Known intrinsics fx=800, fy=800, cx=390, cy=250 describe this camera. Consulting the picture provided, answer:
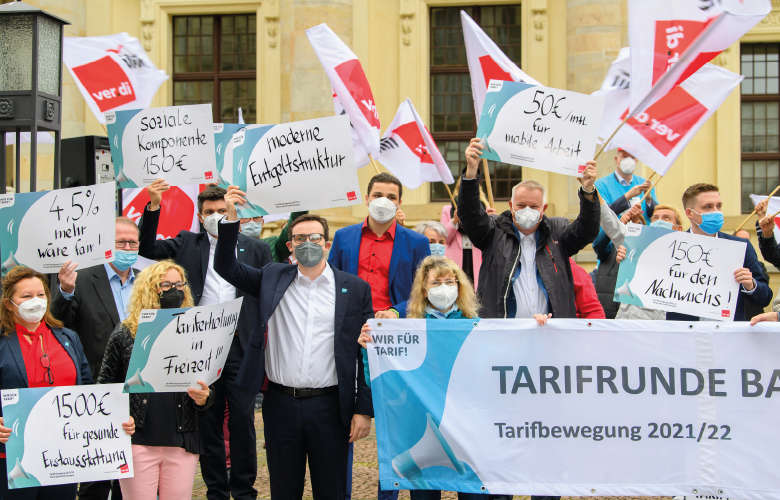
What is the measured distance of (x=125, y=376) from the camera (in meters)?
4.48

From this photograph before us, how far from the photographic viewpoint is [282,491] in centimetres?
447

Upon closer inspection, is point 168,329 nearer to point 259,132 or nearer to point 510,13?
point 259,132

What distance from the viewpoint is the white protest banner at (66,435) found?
13.5 feet

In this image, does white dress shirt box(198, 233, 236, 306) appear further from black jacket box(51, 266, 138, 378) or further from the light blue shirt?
black jacket box(51, 266, 138, 378)

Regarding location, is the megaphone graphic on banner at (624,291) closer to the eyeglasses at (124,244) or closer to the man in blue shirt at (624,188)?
the man in blue shirt at (624,188)

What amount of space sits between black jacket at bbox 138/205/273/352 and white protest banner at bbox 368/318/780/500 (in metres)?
1.54

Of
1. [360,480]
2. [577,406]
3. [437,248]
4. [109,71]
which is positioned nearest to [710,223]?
[577,406]

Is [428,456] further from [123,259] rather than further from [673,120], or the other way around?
[673,120]

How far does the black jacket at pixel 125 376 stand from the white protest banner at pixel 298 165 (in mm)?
1239

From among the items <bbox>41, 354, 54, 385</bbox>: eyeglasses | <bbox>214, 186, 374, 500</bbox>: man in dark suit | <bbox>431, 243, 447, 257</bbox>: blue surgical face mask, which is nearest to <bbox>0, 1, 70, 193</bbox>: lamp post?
<bbox>41, 354, 54, 385</bbox>: eyeglasses

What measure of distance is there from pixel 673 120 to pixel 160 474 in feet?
16.8

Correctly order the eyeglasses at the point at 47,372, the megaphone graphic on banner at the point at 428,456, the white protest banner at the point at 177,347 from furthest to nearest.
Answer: the megaphone graphic on banner at the point at 428,456 < the eyeglasses at the point at 47,372 < the white protest banner at the point at 177,347

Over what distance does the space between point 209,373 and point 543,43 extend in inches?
448

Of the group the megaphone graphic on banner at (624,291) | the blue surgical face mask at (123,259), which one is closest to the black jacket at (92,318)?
the blue surgical face mask at (123,259)
